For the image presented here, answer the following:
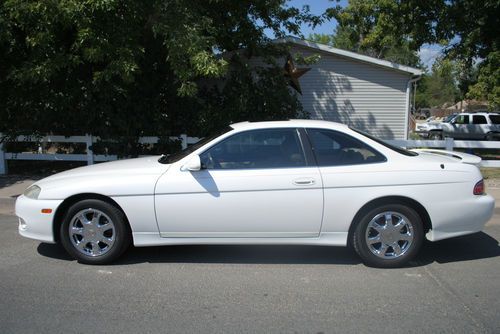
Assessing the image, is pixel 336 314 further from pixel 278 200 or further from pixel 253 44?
pixel 253 44

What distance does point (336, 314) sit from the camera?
3949mm

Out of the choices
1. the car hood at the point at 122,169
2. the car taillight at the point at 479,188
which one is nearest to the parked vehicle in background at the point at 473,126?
the car taillight at the point at 479,188

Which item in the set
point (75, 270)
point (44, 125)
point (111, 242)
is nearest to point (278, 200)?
point (111, 242)

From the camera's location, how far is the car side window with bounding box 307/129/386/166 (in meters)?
5.07

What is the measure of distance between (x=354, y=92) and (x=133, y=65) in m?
8.26

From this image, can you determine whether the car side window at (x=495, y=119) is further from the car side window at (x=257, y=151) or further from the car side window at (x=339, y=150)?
the car side window at (x=257, y=151)

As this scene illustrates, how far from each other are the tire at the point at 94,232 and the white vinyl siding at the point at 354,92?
10.9 m

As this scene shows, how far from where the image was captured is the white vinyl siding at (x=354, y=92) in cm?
1507

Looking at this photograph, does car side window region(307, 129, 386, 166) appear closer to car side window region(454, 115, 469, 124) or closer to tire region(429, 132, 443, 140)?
car side window region(454, 115, 469, 124)

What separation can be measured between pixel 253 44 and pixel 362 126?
490cm

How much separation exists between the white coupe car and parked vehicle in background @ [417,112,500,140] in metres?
22.2

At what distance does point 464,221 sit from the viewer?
5.05 meters

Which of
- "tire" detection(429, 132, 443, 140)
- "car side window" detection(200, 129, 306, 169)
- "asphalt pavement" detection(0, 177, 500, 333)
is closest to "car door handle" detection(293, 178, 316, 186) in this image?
"car side window" detection(200, 129, 306, 169)

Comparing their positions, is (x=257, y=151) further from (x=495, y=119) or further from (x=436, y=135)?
(x=436, y=135)
